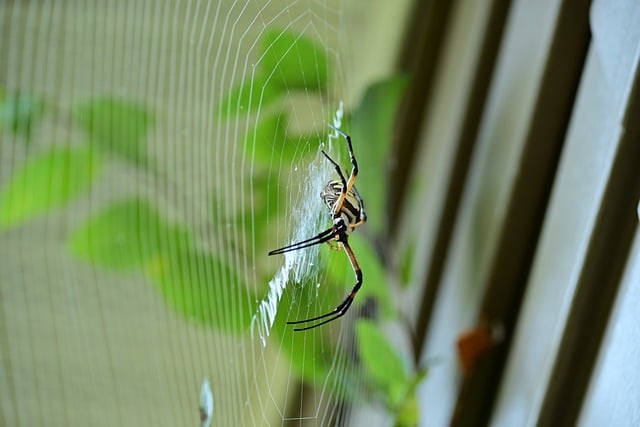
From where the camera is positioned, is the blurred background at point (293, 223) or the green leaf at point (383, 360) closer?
the blurred background at point (293, 223)

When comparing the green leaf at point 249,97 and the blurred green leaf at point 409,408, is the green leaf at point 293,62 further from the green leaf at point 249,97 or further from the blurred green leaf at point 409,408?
the blurred green leaf at point 409,408

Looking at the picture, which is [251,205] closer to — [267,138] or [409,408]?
[267,138]

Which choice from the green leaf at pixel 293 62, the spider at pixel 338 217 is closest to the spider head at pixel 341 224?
the spider at pixel 338 217

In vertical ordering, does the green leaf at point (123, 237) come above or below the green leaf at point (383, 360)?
above

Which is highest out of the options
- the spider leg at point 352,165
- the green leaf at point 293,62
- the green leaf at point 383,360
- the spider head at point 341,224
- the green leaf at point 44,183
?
the green leaf at point 293,62

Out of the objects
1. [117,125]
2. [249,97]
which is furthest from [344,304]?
Answer: [117,125]

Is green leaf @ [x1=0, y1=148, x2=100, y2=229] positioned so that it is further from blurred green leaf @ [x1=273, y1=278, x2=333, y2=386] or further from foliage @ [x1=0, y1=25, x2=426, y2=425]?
blurred green leaf @ [x1=273, y1=278, x2=333, y2=386]
